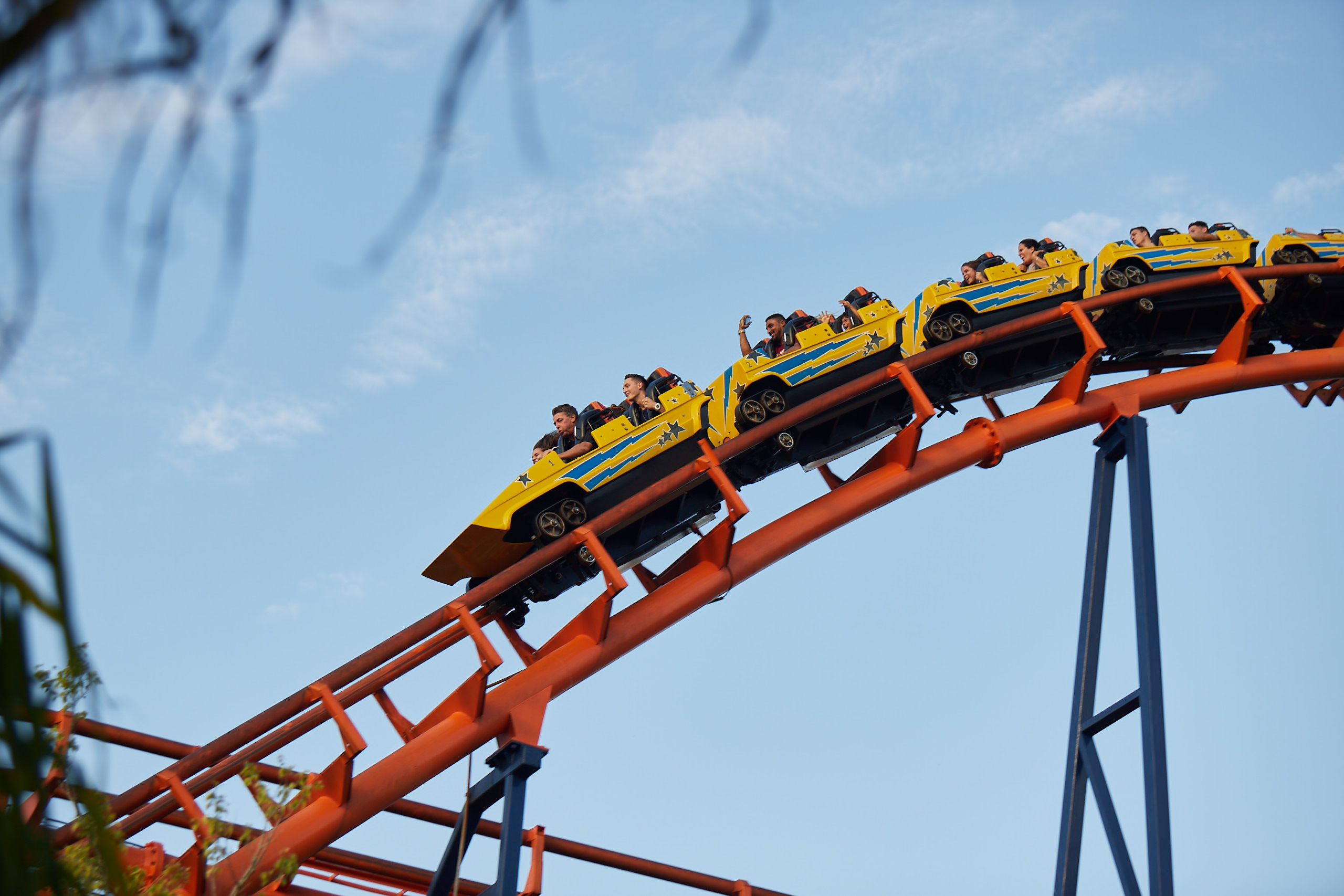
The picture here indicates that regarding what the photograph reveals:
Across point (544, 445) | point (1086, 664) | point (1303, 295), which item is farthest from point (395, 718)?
point (1303, 295)

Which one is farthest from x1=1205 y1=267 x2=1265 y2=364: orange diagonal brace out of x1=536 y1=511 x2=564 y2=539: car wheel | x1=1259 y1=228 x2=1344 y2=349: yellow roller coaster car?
x1=536 y1=511 x2=564 y2=539: car wheel

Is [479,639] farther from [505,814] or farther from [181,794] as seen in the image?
[181,794]

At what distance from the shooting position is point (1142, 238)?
39.1 ft

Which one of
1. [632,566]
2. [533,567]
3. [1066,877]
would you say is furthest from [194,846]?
[1066,877]

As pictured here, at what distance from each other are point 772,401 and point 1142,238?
14.2 ft

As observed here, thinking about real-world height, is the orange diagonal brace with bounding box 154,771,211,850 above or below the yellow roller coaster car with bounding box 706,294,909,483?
below

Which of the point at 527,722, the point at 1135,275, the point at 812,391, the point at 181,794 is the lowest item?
the point at 527,722

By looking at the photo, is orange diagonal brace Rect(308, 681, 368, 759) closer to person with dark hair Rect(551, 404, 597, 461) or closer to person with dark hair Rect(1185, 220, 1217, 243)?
person with dark hair Rect(551, 404, 597, 461)

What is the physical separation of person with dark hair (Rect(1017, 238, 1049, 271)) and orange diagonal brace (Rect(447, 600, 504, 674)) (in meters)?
5.95

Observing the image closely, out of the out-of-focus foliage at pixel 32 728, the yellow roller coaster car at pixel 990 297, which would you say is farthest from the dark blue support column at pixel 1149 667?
the out-of-focus foliage at pixel 32 728

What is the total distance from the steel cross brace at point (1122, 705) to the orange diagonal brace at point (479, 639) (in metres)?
3.88

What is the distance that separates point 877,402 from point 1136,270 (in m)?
3.05

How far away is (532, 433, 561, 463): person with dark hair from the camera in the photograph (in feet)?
31.7

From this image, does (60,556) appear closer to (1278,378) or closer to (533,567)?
(533,567)
